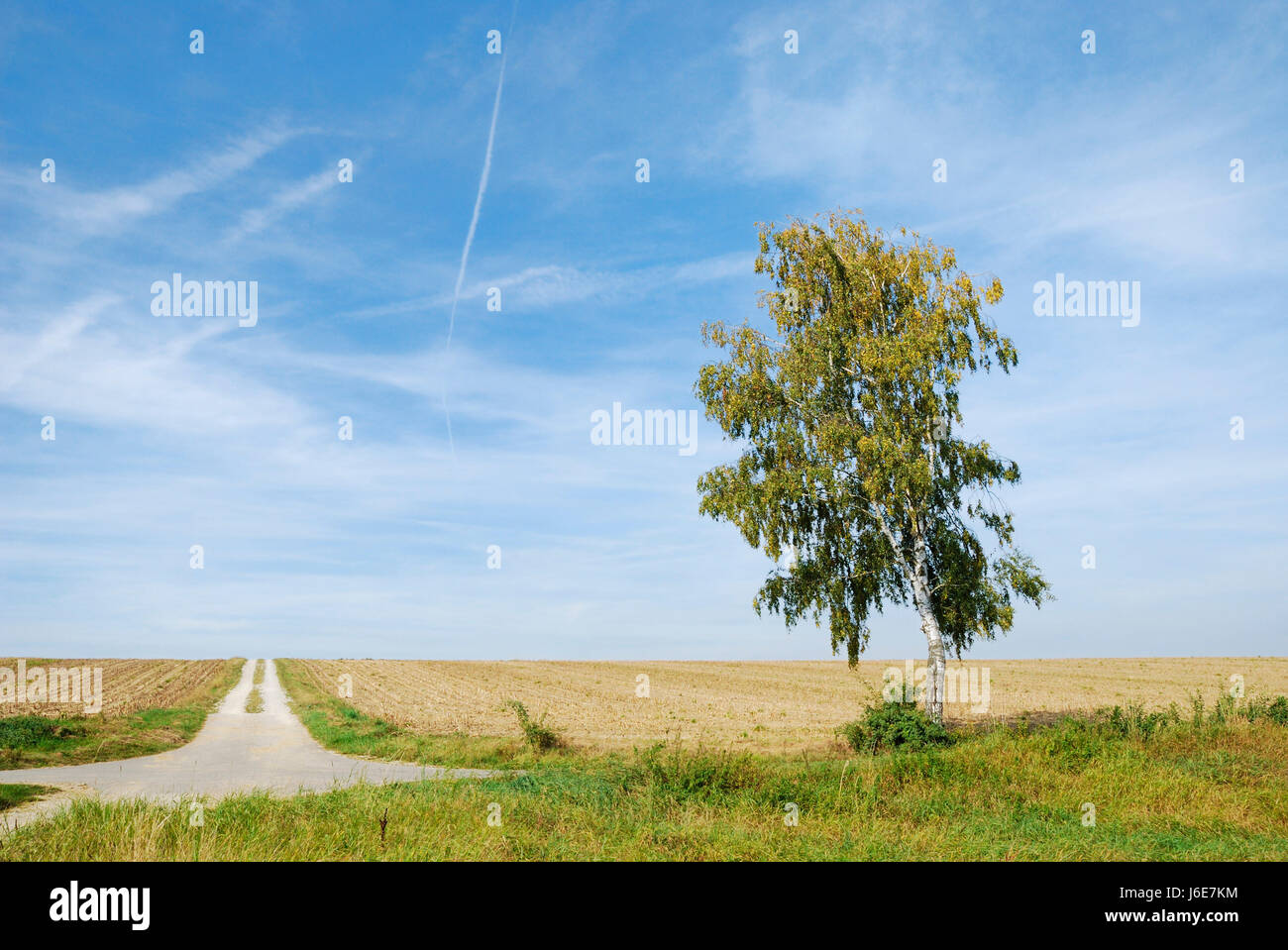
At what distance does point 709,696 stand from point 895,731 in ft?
104

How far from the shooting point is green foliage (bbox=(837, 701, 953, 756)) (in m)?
21.9

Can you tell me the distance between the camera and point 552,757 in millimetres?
24484

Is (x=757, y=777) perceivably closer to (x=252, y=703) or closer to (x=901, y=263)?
(x=901, y=263)

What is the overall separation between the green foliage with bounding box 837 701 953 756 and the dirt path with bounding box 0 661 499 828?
394 inches

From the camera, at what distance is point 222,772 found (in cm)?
2444

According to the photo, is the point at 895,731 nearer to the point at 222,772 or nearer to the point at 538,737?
the point at 538,737

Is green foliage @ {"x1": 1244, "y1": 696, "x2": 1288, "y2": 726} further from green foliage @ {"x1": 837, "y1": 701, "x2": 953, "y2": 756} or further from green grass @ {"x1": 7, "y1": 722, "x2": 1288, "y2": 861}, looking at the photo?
green foliage @ {"x1": 837, "y1": 701, "x2": 953, "y2": 756}

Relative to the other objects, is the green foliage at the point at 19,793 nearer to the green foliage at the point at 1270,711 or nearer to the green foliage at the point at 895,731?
the green foliage at the point at 895,731

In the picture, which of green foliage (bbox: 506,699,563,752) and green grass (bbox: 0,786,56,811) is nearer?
green grass (bbox: 0,786,56,811)

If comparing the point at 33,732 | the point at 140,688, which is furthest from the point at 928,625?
the point at 140,688

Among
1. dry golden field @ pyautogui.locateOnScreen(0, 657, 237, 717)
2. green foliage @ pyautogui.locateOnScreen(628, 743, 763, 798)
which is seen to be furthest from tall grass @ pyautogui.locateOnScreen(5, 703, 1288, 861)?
dry golden field @ pyautogui.locateOnScreen(0, 657, 237, 717)
